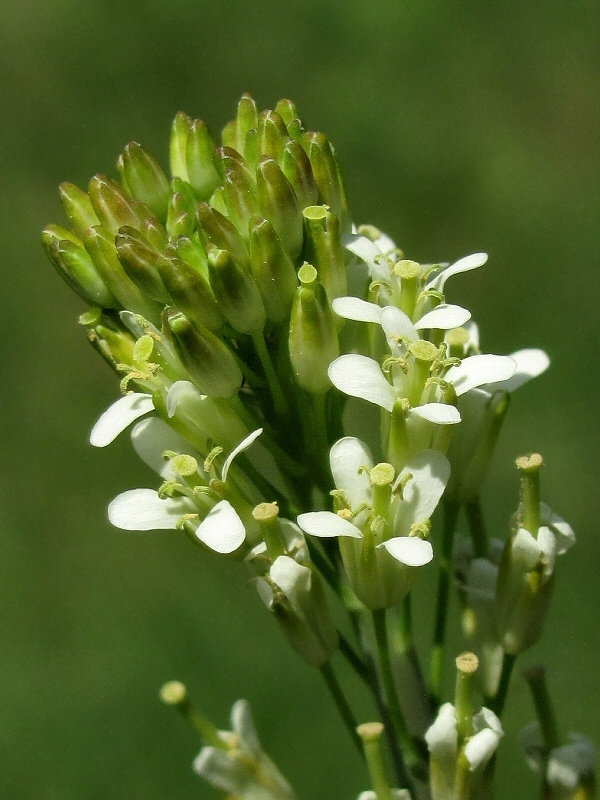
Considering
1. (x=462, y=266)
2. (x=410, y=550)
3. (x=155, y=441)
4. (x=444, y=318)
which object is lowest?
(x=410, y=550)

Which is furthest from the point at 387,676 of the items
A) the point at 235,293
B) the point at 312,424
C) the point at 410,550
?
the point at 235,293

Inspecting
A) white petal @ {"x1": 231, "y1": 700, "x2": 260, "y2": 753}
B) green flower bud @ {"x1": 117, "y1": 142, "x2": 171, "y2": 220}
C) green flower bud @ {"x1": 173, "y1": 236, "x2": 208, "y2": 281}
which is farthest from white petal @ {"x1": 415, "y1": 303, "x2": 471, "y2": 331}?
white petal @ {"x1": 231, "y1": 700, "x2": 260, "y2": 753}

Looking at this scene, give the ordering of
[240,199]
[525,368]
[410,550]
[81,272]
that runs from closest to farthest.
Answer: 1. [410,550]
2. [240,199]
3. [81,272]
4. [525,368]

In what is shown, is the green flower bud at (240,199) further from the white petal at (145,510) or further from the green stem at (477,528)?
the green stem at (477,528)

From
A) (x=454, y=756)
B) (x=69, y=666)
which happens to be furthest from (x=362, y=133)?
(x=454, y=756)

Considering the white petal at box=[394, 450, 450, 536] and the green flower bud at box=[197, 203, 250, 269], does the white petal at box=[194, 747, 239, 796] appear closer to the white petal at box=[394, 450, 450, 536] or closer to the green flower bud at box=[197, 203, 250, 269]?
the white petal at box=[394, 450, 450, 536]

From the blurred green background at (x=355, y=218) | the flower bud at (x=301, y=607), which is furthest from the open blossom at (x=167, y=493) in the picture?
the blurred green background at (x=355, y=218)

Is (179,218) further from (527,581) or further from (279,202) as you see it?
(527,581)

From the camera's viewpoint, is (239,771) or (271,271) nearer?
Result: (271,271)

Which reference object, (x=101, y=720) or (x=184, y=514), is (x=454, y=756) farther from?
(x=101, y=720)
